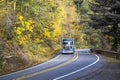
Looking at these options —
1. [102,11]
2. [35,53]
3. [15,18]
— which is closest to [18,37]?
[15,18]

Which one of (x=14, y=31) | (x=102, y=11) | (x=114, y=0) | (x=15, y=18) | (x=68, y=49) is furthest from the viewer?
(x=68, y=49)

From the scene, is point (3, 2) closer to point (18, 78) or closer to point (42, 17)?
point (42, 17)

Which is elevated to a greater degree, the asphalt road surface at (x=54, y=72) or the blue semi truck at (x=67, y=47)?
the asphalt road surface at (x=54, y=72)

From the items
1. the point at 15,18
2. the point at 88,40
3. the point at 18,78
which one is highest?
the point at 15,18

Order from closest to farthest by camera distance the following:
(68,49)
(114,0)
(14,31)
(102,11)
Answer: (14,31), (114,0), (102,11), (68,49)

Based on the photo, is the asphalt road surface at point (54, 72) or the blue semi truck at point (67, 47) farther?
the blue semi truck at point (67, 47)

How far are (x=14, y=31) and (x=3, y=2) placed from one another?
3319 mm

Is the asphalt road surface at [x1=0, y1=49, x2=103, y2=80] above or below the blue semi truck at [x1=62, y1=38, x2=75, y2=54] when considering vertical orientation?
above

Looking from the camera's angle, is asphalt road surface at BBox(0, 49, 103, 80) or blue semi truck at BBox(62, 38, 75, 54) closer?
asphalt road surface at BBox(0, 49, 103, 80)

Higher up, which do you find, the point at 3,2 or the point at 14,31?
the point at 3,2

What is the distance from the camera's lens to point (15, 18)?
3384 cm

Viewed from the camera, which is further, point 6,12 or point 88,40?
point 88,40

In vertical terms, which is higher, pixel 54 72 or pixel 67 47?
pixel 54 72

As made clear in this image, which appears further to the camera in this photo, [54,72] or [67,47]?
[67,47]
